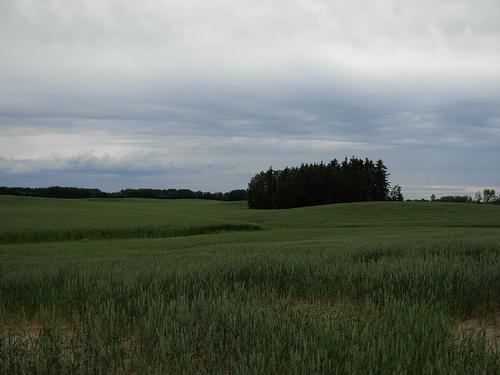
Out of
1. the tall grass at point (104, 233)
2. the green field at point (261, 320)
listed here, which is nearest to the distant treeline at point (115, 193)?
the tall grass at point (104, 233)

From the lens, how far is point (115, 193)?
15200cm

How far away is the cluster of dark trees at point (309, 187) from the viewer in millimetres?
97062

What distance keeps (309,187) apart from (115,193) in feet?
255

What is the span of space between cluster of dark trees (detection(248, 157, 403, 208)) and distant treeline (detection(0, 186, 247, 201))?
52741 mm

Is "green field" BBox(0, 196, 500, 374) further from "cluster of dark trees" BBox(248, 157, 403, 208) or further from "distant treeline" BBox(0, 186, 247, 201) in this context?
"distant treeline" BBox(0, 186, 247, 201)

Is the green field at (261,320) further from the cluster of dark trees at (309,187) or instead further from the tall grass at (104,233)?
the cluster of dark trees at (309,187)

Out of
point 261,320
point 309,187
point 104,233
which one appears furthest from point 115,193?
point 261,320

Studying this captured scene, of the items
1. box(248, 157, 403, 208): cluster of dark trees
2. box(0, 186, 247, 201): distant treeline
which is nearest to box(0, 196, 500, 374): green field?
box(248, 157, 403, 208): cluster of dark trees

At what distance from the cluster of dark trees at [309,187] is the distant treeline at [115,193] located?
5274 cm

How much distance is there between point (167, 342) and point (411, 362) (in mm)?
2244

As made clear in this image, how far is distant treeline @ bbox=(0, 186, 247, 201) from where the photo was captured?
124750 mm

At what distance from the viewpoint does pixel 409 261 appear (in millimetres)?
10141

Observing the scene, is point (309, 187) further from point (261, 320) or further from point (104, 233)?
point (261, 320)

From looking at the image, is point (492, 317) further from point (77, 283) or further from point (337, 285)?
point (77, 283)
